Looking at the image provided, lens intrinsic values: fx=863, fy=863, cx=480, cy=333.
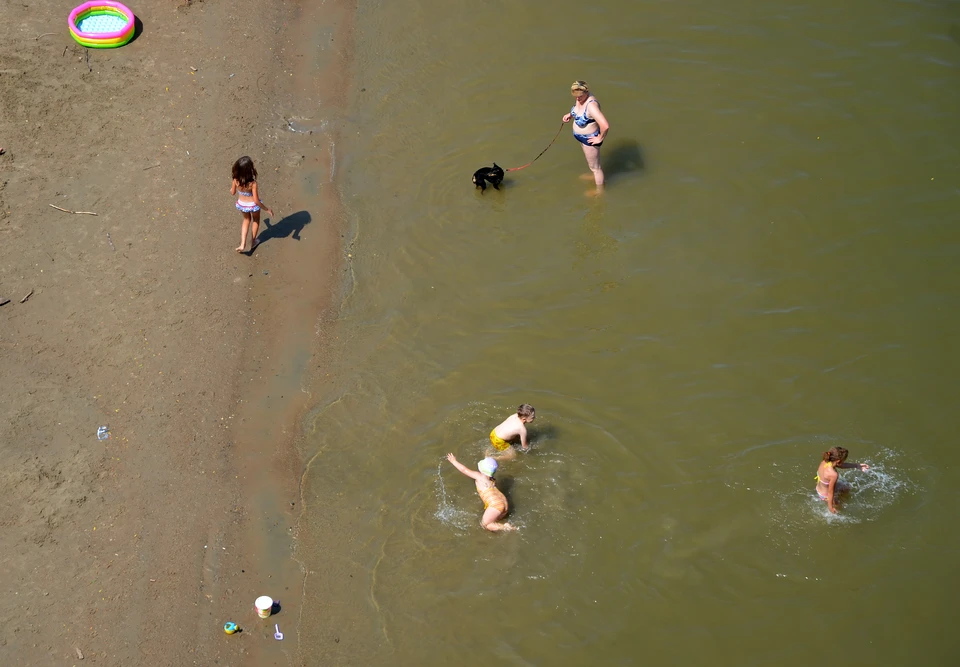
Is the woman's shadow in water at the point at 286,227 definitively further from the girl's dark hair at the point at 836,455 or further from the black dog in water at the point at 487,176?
the girl's dark hair at the point at 836,455

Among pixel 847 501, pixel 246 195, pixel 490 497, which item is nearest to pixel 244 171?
pixel 246 195

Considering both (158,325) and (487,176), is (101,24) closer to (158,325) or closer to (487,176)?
(158,325)

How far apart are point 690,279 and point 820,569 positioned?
4431 mm

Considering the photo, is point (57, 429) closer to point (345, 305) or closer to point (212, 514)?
Result: point (212, 514)

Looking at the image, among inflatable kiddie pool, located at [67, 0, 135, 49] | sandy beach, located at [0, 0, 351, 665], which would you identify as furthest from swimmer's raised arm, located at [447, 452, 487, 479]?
inflatable kiddie pool, located at [67, 0, 135, 49]

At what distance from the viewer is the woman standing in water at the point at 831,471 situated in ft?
30.8

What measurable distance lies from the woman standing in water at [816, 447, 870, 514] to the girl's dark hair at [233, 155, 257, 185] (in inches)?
326

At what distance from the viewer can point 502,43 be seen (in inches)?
623

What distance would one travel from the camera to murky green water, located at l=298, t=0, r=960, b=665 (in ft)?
Answer: 30.6

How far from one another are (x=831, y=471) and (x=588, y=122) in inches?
232

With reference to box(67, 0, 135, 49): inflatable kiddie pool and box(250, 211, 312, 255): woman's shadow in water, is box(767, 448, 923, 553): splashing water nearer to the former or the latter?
box(250, 211, 312, 255): woman's shadow in water

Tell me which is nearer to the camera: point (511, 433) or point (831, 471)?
point (831, 471)

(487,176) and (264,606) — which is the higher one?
(487,176)

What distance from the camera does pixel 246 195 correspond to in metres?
12.2
